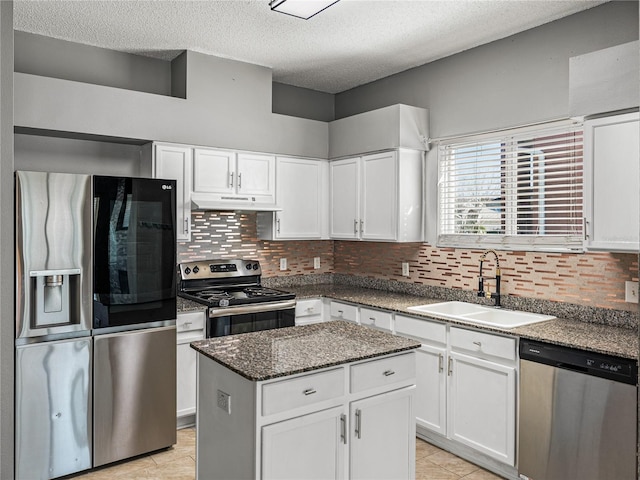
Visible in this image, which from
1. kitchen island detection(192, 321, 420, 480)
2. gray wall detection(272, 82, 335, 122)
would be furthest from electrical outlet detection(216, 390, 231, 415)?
gray wall detection(272, 82, 335, 122)

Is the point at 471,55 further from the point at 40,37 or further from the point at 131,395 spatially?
the point at 131,395

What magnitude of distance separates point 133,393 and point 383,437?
5.53ft

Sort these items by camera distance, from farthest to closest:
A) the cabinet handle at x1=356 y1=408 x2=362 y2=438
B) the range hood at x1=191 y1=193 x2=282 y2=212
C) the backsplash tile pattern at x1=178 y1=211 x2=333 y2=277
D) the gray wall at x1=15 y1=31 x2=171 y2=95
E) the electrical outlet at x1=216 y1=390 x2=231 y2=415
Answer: the backsplash tile pattern at x1=178 y1=211 x2=333 y2=277 → the range hood at x1=191 y1=193 x2=282 y2=212 → the gray wall at x1=15 y1=31 x2=171 y2=95 → the cabinet handle at x1=356 y1=408 x2=362 y2=438 → the electrical outlet at x1=216 y1=390 x2=231 y2=415

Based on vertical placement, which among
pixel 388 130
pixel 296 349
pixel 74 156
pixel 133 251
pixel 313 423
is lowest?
pixel 313 423

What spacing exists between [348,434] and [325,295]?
2.08 meters

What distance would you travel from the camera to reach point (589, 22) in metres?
3.06

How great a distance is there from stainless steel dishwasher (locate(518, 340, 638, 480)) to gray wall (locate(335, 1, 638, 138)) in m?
1.59

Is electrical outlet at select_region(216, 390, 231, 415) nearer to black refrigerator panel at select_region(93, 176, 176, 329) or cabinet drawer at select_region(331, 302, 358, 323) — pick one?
black refrigerator panel at select_region(93, 176, 176, 329)

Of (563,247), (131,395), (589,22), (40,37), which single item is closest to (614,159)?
(563,247)

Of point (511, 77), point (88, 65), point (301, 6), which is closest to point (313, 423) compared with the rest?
point (301, 6)

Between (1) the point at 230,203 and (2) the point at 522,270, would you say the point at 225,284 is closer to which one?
(1) the point at 230,203

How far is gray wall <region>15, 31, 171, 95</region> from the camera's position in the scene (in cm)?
347

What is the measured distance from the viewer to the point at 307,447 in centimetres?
211

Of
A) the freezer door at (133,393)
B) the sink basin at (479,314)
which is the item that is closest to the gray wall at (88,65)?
the freezer door at (133,393)
